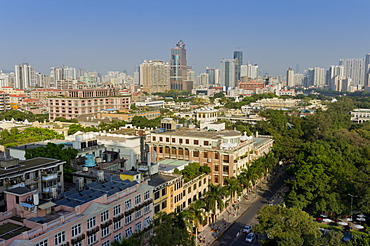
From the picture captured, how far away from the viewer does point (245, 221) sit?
41500 millimetres

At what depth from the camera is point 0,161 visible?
113 feet

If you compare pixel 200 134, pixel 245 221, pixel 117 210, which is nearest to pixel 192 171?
pixel 245 221

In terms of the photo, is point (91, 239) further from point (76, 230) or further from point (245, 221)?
point (245, 221)

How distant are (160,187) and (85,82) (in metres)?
101

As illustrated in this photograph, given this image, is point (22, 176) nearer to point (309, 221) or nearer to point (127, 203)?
point (127, 203)

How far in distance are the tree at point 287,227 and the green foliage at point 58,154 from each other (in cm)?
2258

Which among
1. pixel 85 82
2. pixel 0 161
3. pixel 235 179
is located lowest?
pixel 235 179

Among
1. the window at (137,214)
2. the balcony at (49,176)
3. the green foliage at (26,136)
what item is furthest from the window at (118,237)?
the green foliage at (26,136)

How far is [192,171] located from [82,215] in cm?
2049

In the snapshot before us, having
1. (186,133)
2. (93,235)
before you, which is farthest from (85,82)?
(93,235)

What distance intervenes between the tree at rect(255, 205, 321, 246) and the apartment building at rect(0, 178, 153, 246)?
33.9 ft

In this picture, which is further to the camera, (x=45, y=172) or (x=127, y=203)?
(x=45, y=172)

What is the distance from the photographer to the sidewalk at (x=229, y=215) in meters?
37.1

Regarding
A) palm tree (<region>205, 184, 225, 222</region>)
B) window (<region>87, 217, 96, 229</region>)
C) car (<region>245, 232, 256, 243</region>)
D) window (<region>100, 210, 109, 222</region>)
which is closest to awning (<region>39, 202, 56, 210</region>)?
A: window (<region>87, 217, 96, 229</region>)
